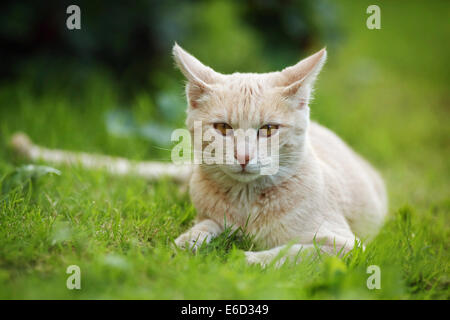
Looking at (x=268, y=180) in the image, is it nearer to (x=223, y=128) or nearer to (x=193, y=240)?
(x=223, y=128)

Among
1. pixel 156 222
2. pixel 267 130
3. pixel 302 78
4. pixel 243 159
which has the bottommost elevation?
pixel 156 222

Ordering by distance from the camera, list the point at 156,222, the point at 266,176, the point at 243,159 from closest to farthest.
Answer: the point at 243,159
the point at 266,176
the point at 156,222

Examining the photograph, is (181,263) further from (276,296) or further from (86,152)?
(86,152)

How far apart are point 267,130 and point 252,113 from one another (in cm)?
13

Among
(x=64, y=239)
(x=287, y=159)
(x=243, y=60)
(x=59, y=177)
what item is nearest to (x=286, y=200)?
(x=287, y=159)

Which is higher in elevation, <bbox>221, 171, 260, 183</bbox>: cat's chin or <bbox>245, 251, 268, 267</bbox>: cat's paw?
<bbox>221, 171, 260, 183</bbox>: cat's chin

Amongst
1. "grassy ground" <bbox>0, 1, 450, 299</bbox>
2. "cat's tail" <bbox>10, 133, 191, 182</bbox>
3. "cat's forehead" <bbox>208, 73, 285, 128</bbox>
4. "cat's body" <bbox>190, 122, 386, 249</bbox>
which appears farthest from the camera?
"cat's tail" <bbox>10, 133, 191, 182</bbox>

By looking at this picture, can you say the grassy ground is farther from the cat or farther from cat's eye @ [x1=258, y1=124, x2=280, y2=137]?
cat's eye @ [x1=258, y1=124, x2=280, y2=137]

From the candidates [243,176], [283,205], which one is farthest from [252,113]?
[283,205]

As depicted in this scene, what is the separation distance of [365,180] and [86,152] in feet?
8.18

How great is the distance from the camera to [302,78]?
242 centimetres

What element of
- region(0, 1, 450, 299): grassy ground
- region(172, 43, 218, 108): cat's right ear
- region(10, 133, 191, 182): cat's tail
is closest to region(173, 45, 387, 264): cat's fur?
region(172, 43, 218, 108): cat's right ear

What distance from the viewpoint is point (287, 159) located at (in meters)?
2.50

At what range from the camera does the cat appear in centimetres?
237
